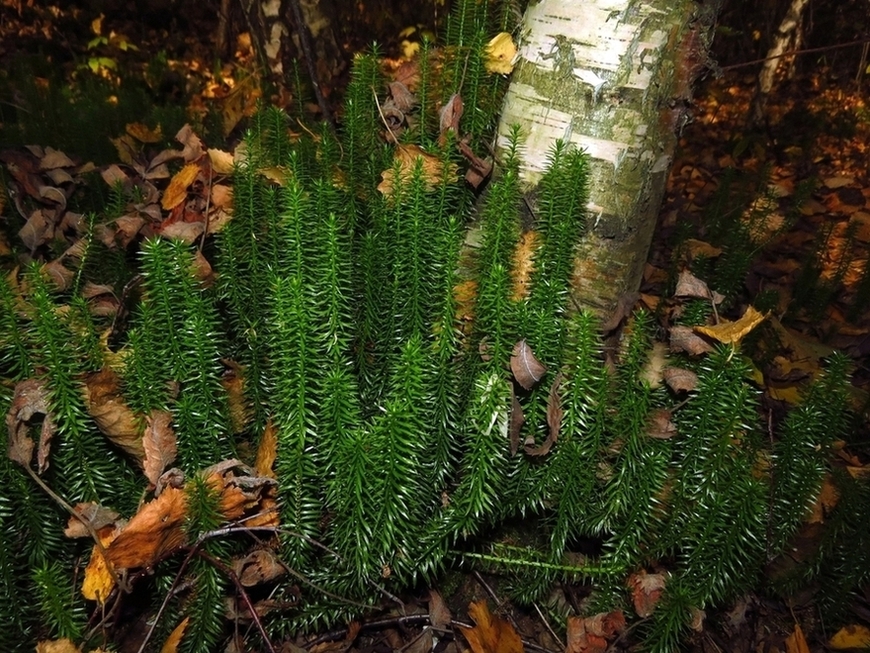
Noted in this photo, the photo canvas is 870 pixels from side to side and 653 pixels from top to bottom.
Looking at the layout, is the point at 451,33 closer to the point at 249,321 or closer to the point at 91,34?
the point at 249,321

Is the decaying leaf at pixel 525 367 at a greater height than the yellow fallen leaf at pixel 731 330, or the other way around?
the yellow fallen leaf at pixel 731 330

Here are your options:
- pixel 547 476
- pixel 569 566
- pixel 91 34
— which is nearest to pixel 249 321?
pixel 547 476

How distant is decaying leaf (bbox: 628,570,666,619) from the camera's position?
149cm

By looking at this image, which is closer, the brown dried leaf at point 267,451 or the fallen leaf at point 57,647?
the fallen leaf at point 57,647

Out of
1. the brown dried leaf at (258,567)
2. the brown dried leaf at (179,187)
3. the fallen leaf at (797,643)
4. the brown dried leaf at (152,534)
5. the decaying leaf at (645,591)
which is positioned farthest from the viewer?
the brown dried leaf at (179,187)

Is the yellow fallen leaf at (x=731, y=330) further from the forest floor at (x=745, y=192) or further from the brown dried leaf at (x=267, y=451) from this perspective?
the brown dried leaf at (x=267, y=451)

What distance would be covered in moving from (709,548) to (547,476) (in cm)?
39

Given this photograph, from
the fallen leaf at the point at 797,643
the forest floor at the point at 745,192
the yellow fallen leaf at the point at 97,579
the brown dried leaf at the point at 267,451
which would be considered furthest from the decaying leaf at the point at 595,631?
the yellow fallen leaf at the point at 97,579

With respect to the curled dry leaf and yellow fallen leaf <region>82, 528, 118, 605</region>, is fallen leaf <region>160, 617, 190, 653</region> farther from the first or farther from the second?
the curled dry leaf

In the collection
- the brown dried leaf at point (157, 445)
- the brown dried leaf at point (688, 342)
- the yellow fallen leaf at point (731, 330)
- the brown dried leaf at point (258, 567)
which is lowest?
the brown dried leaf at point (258, 567)

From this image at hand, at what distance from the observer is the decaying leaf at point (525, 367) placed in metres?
1.42

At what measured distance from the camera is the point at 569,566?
149 centimetres

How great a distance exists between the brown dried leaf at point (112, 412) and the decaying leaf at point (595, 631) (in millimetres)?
1080

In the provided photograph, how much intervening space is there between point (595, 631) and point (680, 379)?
64cm
